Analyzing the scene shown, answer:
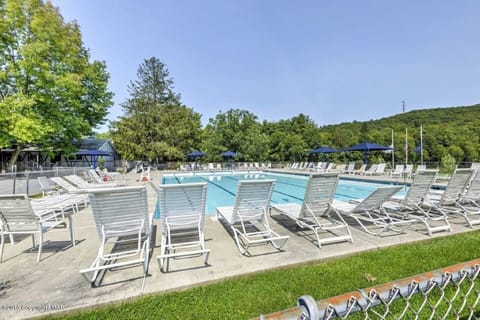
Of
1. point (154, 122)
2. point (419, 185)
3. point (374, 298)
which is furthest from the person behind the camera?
point (154, 122)

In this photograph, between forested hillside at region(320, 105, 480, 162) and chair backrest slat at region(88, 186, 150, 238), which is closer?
chair backrest slat at region(88, 186, 150, 238)

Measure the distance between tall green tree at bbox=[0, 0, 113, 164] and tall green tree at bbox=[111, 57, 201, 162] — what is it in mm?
10093

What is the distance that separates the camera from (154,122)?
28031 millimetres

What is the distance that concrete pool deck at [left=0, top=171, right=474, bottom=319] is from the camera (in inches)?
89.1

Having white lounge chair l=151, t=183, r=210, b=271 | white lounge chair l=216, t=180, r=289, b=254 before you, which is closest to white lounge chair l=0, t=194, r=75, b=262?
white lounge chair l=151, t=183, r=210, b=271

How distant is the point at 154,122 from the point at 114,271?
1079 inches

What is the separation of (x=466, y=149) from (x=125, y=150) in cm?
4182

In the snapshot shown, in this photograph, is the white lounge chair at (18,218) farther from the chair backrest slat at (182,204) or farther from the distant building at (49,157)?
the distant building at (49,157)

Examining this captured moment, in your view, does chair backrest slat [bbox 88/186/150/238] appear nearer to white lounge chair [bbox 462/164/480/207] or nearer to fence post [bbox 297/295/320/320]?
fence post [bbox 297/295/320/320]


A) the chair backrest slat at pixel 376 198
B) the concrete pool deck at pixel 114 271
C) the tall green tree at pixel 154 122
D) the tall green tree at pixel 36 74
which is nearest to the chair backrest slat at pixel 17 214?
the concrete pool deck at pixel 114 271

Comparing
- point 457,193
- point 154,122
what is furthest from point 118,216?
point 154,122

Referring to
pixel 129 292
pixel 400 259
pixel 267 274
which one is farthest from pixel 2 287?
pixel 400 259

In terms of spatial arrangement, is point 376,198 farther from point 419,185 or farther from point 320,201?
point 419,185

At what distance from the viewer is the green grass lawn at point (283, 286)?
2.13 m
